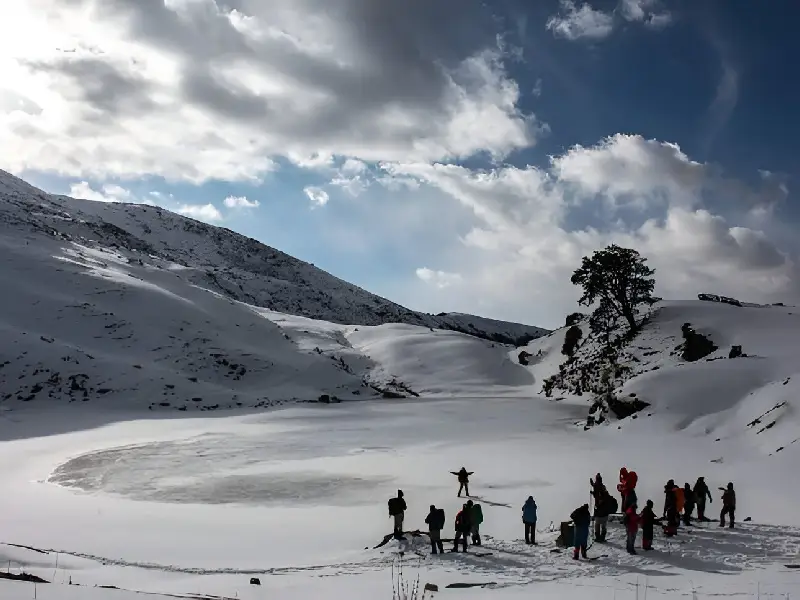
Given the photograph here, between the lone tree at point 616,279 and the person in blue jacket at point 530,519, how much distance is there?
48.3 meters

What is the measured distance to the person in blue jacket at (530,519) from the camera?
51.8 feet

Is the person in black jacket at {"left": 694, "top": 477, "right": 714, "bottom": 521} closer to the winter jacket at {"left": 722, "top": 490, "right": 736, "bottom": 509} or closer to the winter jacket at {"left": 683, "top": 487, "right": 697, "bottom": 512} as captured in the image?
the winter jacket at {"left": 683, "top": 487, "right": 697, "bottom": 512}

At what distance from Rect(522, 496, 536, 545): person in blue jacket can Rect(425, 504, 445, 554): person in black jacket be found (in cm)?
237

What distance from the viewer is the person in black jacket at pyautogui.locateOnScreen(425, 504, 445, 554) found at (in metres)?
14.7

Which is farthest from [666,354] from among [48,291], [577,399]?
[48,291]

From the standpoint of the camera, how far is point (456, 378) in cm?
7644

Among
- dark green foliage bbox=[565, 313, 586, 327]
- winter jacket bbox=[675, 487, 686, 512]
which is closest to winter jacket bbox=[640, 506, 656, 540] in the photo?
winter jacket bbox=[675, 487, 686, 512]

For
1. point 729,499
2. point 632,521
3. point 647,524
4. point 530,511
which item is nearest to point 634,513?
point 632,521

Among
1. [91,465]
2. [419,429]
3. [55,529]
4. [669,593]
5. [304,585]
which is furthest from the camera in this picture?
[419,429]

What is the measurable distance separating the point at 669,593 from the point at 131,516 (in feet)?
53.5

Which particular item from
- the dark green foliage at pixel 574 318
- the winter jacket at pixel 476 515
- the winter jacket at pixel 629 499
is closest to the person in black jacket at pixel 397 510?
the winter jacket at pixel 476 515

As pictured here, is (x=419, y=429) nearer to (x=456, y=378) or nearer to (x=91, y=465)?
(x=91, y=465)

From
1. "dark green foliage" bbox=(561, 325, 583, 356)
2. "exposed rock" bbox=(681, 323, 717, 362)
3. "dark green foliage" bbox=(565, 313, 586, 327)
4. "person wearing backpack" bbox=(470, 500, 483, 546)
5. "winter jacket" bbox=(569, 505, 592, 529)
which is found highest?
"dark green foliage" bbox=(565, 313, 586, 327)

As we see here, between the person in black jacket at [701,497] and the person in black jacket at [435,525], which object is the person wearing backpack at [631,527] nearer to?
the person in black jacket at [435,525]
